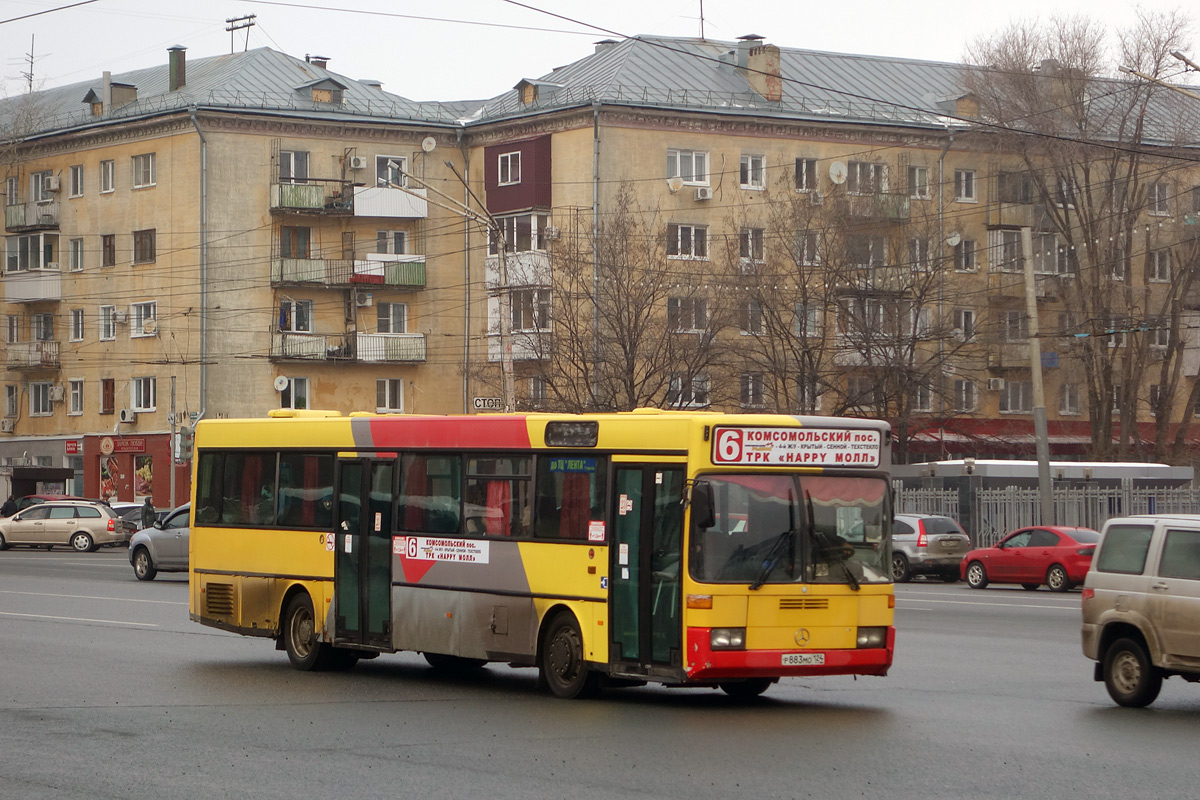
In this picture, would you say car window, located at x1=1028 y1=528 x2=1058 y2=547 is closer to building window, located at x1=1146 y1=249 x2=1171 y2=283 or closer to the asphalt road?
the asphalt road

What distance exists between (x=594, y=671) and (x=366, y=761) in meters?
3.82

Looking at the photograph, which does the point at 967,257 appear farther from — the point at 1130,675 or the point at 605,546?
the point at 605,546

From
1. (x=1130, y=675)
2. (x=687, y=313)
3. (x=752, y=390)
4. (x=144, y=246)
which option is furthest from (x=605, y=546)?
(x=144, y=246)

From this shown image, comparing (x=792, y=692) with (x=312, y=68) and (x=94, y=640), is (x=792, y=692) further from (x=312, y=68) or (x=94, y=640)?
(x=312, y=68)

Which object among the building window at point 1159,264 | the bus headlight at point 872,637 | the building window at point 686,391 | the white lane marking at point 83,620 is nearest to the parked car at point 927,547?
the building window at point 686,391

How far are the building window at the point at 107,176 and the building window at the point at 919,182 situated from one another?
29240mm

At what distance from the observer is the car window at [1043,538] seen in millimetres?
33219

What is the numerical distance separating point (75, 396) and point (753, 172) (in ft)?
88.9

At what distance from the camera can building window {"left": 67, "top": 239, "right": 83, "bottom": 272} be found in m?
66.2

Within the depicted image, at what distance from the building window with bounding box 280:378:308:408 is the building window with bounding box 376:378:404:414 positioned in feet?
8.71

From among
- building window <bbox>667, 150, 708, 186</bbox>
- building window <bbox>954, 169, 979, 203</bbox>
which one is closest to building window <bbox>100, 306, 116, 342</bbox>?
building window <bbox>667, 150, 708, 186</bbox>

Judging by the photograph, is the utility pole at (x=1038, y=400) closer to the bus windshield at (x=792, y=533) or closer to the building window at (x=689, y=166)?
the bus windshield at (x=792, y=533)

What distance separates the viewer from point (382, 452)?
1616 cm

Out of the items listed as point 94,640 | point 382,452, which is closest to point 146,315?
point 94,640
